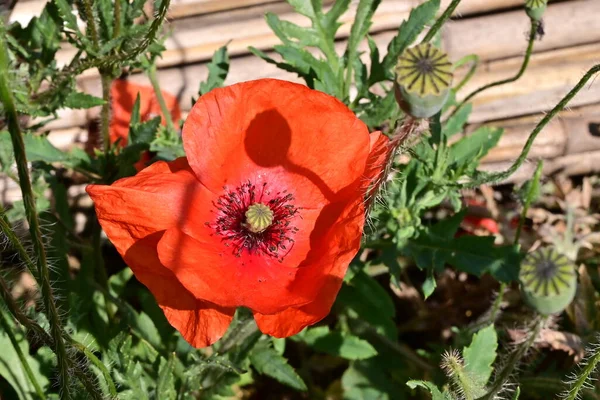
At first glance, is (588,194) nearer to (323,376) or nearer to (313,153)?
(323,376)

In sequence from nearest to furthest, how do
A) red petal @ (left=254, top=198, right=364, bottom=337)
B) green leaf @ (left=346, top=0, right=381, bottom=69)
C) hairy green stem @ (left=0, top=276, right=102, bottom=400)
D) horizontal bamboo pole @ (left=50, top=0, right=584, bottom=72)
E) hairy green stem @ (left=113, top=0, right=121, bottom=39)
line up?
hairy green stem @ (left=0, top=276, right=102, bottom=400) < red petal @ (left=254, top=198, right=364, bottom=337) < hairy green stem @ (left=113, top=0, right=121, bottom=39) < green leaf @ (left=346, top=0, right=381, bottom=69) < horizontal bamboo pole @ (left=50, top=0, right=584, bottom=72)

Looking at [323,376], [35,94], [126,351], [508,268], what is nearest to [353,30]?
[508,268]

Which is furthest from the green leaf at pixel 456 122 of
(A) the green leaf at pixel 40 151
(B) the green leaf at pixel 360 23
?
(A) the green leaf at pixel 40 151

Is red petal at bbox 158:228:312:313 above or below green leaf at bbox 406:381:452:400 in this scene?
above

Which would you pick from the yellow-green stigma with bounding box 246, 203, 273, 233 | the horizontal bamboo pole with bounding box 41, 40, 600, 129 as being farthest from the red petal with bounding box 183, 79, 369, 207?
the horizontal bamboo pole with bounding box 41, 40, 600, 129

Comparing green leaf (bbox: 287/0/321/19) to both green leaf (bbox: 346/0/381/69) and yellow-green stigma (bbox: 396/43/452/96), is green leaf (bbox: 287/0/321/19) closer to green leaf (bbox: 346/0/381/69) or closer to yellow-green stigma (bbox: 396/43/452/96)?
green leaf (bbox: 346/0/381/69)

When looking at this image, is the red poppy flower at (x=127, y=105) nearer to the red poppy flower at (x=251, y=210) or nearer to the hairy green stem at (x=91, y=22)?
the hairy green stem at (x=91, y=22)

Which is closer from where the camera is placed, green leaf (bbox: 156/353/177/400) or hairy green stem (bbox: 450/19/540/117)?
green leaf (bbox: 156/353/177/400)
